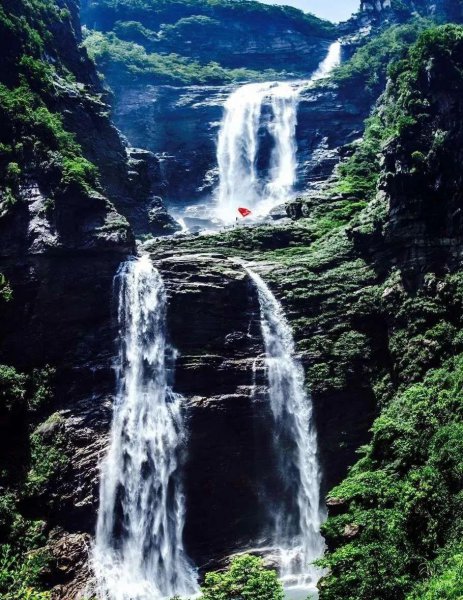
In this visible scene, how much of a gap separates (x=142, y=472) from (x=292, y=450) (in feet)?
21.9

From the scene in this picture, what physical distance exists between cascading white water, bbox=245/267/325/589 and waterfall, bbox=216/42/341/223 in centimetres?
2184

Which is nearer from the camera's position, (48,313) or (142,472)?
(142,472)

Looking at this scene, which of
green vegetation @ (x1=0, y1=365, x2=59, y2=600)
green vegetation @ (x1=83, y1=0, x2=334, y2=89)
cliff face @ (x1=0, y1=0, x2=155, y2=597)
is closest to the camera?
green vegetation @ (x1=0, y1=365, x2=59, y2=600)

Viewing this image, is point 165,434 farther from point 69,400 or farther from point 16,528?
point 16,528

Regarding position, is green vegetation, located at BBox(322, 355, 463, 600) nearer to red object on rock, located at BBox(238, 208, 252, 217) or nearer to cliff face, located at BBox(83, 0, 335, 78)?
red object on rock, located at BBox(238, 208, 252, 217)

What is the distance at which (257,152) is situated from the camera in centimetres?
5344

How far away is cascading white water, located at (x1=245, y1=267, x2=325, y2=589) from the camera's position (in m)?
23.9

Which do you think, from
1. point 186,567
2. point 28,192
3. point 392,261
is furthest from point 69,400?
point 392,261

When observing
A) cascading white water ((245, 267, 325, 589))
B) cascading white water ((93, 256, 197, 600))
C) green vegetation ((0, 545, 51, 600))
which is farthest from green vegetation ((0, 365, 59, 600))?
cascading white water ((245, 267, 325, 589))

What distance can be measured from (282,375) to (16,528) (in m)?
12.9

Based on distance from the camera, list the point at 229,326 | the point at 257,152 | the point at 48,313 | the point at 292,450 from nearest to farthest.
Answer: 1. the point at 292,450
2. the point at 48,313
3. the point at 229,326
4. the point at 257,152

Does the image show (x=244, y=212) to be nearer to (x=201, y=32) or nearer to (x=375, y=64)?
(x=375, y=64)

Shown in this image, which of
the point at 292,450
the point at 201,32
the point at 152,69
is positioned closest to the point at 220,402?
the point at 292,450

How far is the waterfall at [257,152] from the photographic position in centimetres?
5119
